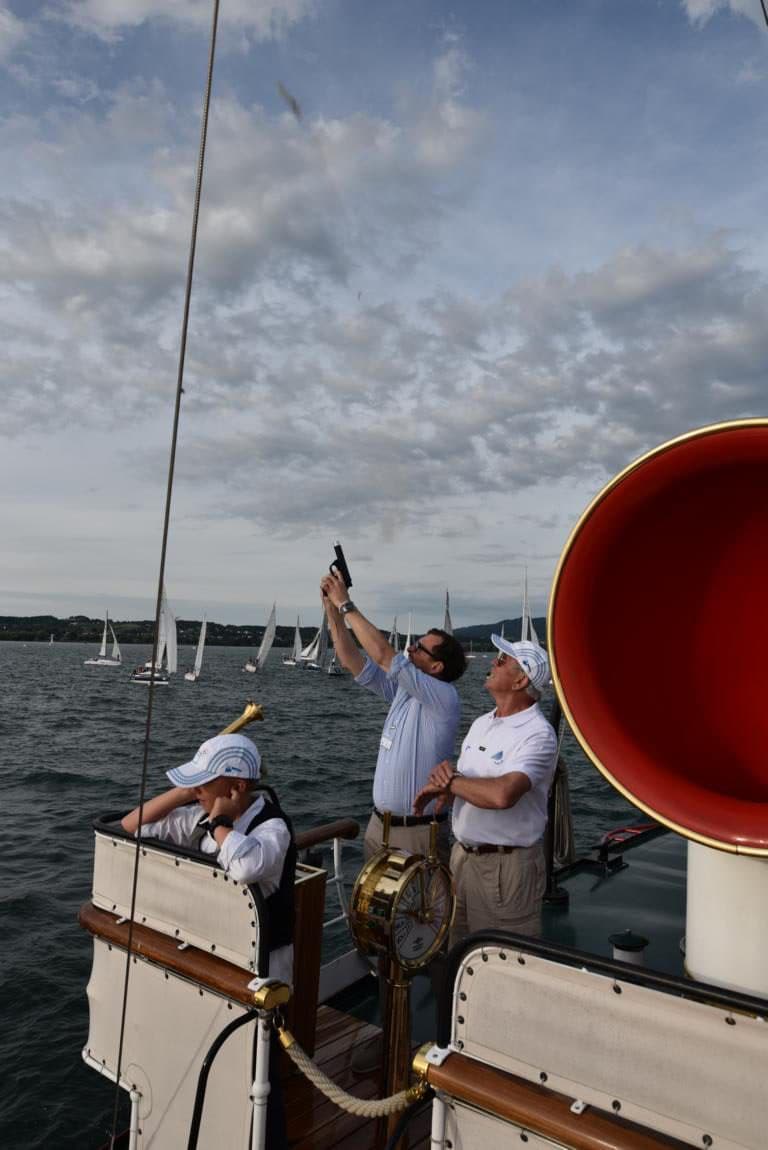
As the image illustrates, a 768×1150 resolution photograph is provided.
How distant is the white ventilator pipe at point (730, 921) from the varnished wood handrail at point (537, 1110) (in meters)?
0.42

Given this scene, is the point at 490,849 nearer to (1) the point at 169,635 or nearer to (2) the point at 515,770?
(2) the point at 515,770

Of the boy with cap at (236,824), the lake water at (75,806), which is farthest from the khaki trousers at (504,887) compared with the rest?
the lake water at (75,806)

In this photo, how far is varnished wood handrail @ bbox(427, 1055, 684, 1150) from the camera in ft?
5.61

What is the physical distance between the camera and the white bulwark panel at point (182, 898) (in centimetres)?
252

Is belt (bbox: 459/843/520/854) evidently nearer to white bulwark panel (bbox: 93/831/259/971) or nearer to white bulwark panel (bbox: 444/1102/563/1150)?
white bulwark panel (bbox: 93/831/259/971)

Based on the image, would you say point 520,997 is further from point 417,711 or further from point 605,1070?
point 417,711

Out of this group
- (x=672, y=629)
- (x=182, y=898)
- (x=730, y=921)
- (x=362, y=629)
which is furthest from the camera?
(x=362, y=629)

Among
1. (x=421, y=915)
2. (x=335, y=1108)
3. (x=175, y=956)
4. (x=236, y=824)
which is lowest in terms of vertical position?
(x=335, y=1108)

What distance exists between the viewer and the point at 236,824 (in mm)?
2771

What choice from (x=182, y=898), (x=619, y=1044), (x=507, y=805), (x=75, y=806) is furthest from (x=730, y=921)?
(x=75, y=806)

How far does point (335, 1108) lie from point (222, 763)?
1.54 meters

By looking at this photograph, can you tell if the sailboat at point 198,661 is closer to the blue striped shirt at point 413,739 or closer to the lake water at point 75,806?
the lake water at point 75,806

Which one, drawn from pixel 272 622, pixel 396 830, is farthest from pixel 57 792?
pixel 272 622

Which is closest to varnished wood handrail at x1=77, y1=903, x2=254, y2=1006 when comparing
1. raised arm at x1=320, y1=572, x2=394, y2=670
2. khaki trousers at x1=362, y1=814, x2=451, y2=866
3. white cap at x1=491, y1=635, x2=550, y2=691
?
khaki trousers at x1=362, y1=814, x2=451, y2=866
